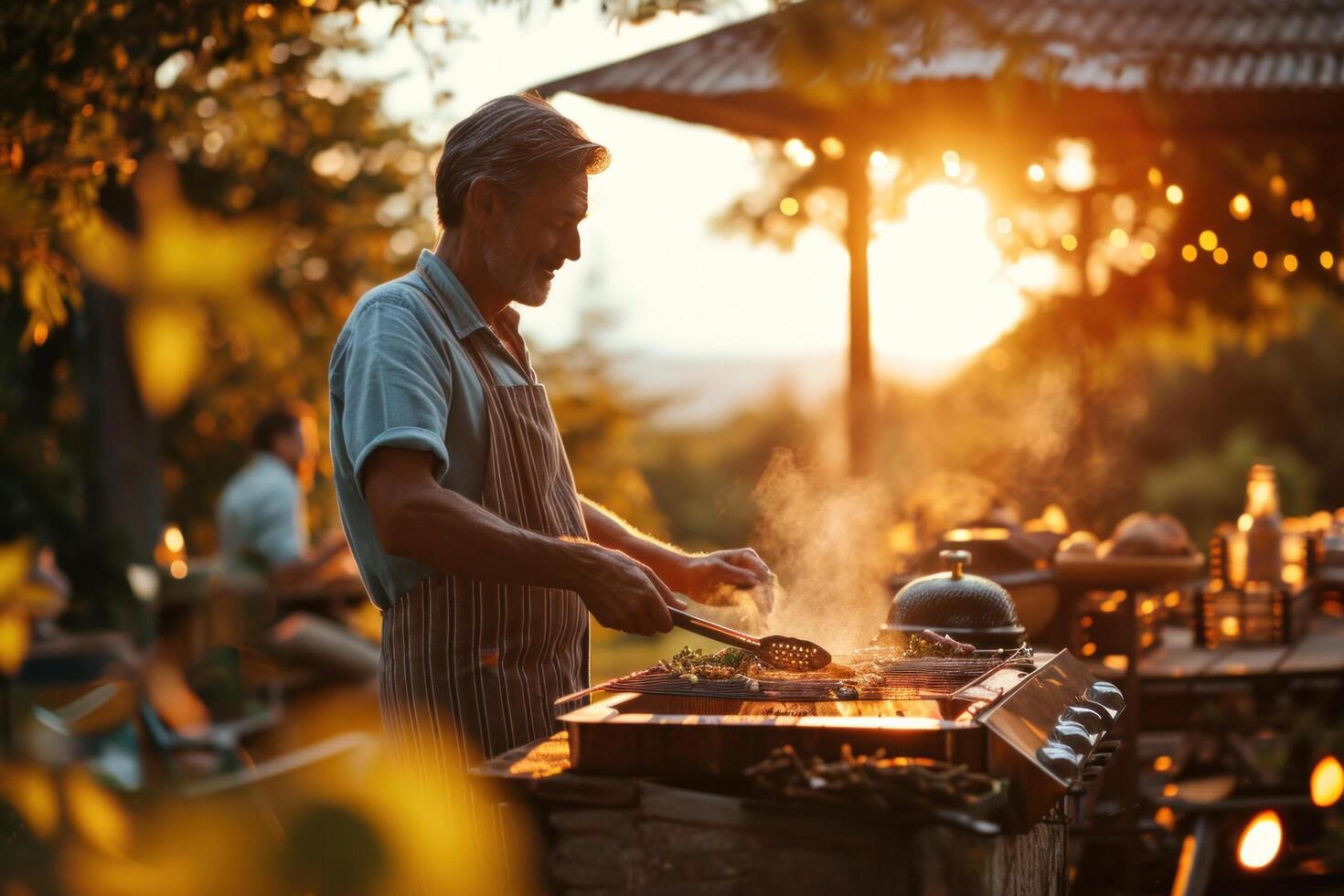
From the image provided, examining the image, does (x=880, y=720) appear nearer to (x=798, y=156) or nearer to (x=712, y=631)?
(x=712, y=631)

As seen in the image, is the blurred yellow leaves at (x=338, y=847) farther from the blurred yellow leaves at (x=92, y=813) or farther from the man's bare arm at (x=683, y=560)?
the man's bare arm at (x=683, y=560)

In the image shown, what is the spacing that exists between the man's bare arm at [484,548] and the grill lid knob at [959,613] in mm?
1283

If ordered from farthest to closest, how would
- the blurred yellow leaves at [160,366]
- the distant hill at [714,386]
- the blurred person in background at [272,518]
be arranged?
the distant hill at [714,386] → the blurred yellow leaves at [160,366] → the blurred person in background at [272,518]

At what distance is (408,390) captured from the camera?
246 centimetres

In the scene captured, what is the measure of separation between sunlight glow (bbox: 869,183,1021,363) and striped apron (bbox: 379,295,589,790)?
441cm

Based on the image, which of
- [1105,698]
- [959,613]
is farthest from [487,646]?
[1105,698]

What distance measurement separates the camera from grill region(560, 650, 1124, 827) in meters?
2.21

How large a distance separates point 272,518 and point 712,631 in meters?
5.18

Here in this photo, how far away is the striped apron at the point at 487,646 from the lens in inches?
105

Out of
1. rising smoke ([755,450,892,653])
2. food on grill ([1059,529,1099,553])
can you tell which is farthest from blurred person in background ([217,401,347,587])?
food on grill ([1059,529,1099,553])

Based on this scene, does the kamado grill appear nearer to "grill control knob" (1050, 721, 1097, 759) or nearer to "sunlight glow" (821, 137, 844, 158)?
"grill control knob" (1050, 721, 1097, 759)

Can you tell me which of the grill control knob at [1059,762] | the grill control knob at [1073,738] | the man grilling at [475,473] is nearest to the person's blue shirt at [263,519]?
the man grilling at [475,473]

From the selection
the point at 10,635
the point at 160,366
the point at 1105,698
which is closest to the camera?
the point at 10,635

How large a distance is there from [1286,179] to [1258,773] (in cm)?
378
